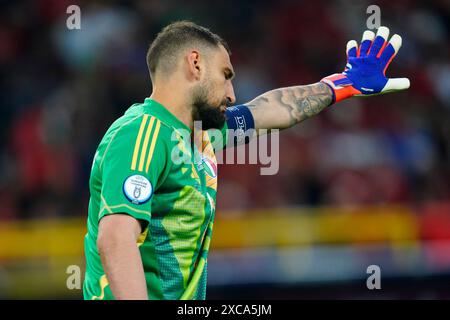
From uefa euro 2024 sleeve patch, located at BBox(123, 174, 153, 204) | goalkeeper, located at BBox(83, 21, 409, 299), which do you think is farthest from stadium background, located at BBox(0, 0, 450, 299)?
uefa euro 2024 sleeve patch, located at BBox(123, 174, 153, 204)

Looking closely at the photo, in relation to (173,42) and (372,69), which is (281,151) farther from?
(173,42)

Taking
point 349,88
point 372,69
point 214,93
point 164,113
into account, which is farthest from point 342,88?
point 164,113

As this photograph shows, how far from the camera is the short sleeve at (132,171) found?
371 centimetres

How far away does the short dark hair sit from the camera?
14.1ft

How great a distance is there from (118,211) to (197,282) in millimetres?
729

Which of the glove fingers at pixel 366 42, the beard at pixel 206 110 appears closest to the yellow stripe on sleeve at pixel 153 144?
the beard at pixel 206 110

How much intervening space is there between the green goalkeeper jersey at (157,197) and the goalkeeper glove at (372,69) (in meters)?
1.27

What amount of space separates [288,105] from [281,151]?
16.7 feet

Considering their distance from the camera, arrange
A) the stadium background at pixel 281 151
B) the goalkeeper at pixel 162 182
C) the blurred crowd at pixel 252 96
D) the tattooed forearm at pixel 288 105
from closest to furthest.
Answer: the goalkeeper at pixel 162 182, the tattooed forearm at pixel 288 105, the stadium background at pixel 281 151, the blurred crowd at pixel 252 96

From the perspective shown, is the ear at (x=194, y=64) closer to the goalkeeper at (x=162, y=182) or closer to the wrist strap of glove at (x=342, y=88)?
the goalkeeper at (x=162, y=182)

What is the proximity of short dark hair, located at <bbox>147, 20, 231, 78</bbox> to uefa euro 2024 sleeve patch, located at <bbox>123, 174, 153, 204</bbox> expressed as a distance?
0.73 meters

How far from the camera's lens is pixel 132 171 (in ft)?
12.3

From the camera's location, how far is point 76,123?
404 inches

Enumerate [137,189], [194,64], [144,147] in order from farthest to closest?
1. [194,64]
2. [144,147]
3. [137,189]
